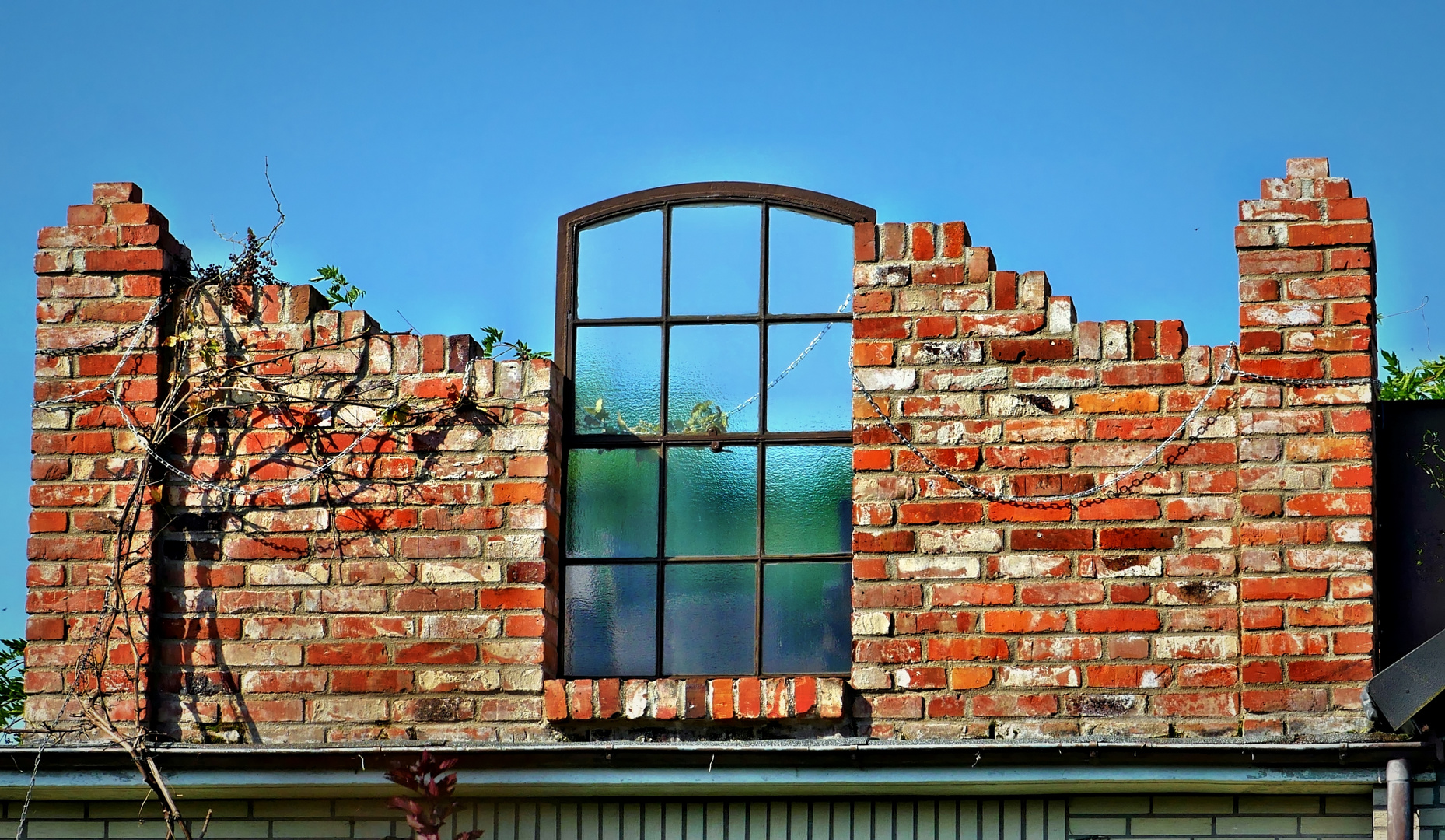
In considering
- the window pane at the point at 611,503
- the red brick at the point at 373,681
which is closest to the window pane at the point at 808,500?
the window pane at the point at 611,503

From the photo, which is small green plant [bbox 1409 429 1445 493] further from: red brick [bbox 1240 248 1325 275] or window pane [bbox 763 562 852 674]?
window pane [bbox 763 562 852 674]

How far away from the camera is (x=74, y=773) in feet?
18.8

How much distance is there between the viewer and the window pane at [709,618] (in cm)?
610

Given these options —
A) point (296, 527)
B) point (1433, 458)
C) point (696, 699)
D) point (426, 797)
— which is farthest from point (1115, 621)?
point (296, 527)

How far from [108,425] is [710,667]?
240 cm

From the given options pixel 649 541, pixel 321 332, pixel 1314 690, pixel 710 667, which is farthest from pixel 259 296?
pixel 1314 690

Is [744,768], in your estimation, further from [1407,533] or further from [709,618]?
[1407,533]

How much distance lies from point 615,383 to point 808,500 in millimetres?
878

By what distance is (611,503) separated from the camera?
20.6ft

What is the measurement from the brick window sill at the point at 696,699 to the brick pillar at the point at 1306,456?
4.79ft

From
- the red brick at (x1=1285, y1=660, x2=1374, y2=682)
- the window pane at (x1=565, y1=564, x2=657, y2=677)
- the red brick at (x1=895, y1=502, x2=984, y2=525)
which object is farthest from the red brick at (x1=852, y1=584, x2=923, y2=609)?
the red brick at (x1=1285, y1=660, x2=1374, y2=682)

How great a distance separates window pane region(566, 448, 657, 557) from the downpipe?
2.63 meters

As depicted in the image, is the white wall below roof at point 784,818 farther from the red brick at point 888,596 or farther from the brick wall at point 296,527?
the red brick at point 888,596

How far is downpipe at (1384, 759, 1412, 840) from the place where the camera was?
206 inches
